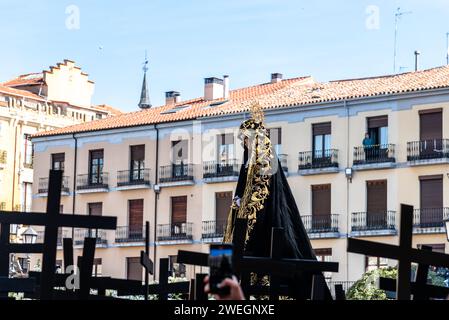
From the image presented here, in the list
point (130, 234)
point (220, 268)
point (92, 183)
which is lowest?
point (220, 268)

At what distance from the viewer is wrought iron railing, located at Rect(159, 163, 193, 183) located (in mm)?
49250

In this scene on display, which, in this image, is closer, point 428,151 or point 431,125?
point 428,151

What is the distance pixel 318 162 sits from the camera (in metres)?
45.3

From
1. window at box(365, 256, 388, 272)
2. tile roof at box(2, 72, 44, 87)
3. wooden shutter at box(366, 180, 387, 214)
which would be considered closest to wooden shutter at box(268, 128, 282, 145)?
wooden shutter at box(366, 180, 387, 214)

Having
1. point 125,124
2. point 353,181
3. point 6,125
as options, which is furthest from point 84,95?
point 353,181

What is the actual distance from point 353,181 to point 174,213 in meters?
8.60

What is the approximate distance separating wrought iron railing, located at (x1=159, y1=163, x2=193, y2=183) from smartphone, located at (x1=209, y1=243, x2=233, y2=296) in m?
43.1

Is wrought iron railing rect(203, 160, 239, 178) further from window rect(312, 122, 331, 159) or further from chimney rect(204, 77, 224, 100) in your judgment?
chimney rect(204, 77, 224, 100)

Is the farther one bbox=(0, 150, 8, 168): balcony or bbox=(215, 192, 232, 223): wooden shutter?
bbox=(0, 150, 8, 168): balcony

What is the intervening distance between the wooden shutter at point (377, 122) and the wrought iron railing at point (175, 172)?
795 centimetres

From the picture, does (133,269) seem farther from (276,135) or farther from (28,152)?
(28,152)

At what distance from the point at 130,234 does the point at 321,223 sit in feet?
29.6

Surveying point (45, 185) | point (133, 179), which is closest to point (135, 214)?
point (133, 179)

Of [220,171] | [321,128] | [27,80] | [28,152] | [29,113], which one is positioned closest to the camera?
[321,128]
